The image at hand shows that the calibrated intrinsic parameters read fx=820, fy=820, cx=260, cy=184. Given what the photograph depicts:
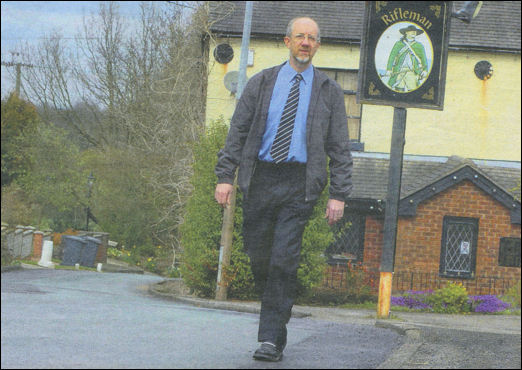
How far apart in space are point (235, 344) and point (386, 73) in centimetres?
506

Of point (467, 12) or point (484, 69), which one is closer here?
point (467, 12)

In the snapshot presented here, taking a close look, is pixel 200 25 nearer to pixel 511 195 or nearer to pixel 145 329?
pixel 511 195

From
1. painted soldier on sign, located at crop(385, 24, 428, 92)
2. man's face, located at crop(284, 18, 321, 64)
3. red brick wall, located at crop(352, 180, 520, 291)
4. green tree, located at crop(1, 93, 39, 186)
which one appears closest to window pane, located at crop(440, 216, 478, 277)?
red brick wall, located at crop(352, 180, 520, 291)

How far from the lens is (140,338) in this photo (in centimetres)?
416

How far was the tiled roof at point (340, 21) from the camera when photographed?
20062 mm

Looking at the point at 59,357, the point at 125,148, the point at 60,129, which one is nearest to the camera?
the point at 59,357

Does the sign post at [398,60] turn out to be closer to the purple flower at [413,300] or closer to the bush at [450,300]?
the bush at [450,300]

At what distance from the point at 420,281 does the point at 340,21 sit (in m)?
6.87

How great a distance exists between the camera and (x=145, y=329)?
4.46 meters

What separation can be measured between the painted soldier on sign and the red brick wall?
10.2 m

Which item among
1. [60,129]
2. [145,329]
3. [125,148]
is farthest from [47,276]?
[125,148]

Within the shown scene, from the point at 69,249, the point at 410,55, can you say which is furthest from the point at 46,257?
the point at 410,55

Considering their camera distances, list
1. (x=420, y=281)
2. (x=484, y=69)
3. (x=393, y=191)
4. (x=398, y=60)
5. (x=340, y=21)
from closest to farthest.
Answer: (x=398, y=60)
(x=393, y=191)
(x=420, y=281)
(x=484, y=69)
(x=340, y=21)

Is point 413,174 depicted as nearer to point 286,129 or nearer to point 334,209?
point 334,209
